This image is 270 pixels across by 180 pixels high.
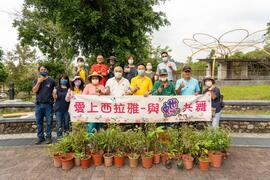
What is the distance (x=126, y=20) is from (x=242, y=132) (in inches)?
432

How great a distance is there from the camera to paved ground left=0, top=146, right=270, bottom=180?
3.66 m

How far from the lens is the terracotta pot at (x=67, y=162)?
392cm

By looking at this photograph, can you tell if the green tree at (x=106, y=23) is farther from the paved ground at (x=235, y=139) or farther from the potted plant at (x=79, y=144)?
the potted plant at (x=79, y=144)

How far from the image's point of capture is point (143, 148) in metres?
4.10

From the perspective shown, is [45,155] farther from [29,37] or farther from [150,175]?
[29,37]

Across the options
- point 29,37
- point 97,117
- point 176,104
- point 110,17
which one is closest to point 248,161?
point 176,104

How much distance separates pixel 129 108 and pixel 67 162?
5.80ft

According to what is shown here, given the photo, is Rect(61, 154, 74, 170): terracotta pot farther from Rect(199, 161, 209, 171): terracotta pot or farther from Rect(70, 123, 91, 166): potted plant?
Rect(199, 161, 209, 171): terracotta pot

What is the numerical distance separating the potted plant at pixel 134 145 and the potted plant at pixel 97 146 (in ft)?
1.60

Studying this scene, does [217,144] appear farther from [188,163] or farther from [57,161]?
[57,161]

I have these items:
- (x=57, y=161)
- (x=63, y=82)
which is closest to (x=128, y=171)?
(x=57, y=161)

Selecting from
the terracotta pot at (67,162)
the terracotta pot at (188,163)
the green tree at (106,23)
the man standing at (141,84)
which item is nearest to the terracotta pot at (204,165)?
the terracotta pot at (188,163)

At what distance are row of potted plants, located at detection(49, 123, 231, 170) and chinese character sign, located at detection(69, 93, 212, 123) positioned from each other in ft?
2.20

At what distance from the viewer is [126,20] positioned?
1455 centimetres
